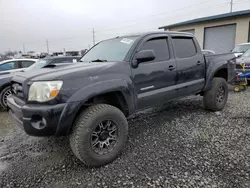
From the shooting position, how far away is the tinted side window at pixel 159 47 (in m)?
3.33

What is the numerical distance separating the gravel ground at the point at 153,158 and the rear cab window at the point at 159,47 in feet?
4.61

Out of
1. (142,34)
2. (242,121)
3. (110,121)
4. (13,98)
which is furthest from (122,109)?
(242,121)

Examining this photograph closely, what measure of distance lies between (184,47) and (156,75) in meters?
1.19

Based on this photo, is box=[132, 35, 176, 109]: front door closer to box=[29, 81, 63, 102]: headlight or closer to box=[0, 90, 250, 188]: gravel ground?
box=[0, 90, 250, 188]: gravel ground

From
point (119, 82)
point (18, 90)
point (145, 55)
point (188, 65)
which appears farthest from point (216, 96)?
point (18, 90)

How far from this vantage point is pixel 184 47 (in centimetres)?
391

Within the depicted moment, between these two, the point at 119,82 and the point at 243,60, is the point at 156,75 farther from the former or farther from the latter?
the point at 243,60

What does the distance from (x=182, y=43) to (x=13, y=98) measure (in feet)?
10.7

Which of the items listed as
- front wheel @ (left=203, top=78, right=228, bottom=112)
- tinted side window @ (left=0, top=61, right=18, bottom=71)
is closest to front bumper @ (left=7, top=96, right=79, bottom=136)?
front wheel @ (left=203, top=78, right=228, bottom=112)

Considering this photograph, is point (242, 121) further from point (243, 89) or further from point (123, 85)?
point (243, 89)

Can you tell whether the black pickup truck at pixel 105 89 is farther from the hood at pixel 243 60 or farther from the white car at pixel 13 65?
the hood at pixel 243 60

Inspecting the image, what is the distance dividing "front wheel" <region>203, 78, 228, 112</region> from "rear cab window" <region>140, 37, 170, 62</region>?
1616mm

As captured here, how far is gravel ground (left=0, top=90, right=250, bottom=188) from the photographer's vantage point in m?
2.28

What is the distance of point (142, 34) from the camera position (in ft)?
10.8
